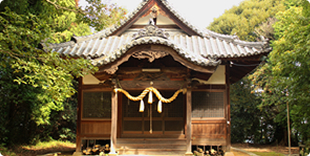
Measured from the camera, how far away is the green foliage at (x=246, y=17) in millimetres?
22484

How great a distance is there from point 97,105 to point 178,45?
4.12 metres

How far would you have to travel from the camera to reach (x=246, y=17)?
978 inches

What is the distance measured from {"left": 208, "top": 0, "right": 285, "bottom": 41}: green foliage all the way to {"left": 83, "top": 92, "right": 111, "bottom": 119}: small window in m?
14.7

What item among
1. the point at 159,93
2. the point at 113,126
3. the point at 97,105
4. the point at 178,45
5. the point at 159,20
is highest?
the point at 159,20

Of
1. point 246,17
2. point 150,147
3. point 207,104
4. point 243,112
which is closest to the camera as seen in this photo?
point 150,147

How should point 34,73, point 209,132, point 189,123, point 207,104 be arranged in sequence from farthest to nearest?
point 34,73, point 207,104, point 209,132, point 189,123

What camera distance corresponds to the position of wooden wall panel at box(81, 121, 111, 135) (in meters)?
10.1

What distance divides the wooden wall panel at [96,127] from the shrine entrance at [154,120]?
0.62 m

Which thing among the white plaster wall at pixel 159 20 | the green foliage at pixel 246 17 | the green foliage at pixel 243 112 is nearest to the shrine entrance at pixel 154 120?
the white plaster wall at pixel 159 20

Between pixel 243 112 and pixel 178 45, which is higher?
pixel 178 45

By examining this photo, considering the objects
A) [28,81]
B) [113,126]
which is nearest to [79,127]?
[113,126]

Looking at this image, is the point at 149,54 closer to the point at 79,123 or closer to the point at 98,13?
the point at 98,13

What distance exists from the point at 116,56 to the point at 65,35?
8816 millimetres

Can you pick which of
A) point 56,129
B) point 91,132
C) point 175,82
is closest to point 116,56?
point 175,82
